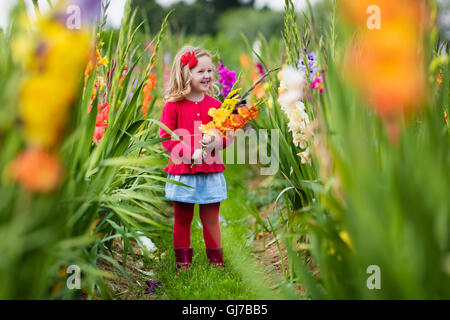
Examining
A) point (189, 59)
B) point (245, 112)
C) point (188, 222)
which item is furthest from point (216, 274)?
point (189, 59)

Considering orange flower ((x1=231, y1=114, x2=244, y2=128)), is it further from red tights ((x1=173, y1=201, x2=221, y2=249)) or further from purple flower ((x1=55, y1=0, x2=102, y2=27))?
purple flower ((x1=55, y1=0, x2=102, y2=27))

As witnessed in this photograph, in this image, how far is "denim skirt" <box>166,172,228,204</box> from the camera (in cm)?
248

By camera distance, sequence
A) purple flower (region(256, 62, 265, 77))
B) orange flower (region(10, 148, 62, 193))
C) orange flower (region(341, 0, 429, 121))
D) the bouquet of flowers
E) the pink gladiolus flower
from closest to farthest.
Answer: orange flower (region(341, 0, 429, 121))
orange flower (region(10, 148, 62, 193))
the pink gladiolus flower
the bouquet of flowers
purple flower (region(256, 62, 265, 77))

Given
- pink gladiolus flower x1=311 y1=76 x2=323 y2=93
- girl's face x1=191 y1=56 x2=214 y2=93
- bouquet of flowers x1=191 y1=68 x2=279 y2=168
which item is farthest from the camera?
girl's face x1=191 y1=56 x2=214 y2=93

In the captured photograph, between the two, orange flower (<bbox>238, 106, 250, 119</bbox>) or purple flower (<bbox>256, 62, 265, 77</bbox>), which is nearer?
orange flower (<bbox>238, 106, 250, 119</bbox>)

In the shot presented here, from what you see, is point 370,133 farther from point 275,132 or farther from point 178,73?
point 178,73

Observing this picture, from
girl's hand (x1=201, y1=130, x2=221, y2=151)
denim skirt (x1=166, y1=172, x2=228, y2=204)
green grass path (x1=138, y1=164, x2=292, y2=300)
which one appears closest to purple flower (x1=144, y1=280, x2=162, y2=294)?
green grass path (x1=138, y1=164, x2=292, y2=300)

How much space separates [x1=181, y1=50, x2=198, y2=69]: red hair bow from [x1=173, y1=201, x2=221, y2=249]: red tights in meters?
0.85

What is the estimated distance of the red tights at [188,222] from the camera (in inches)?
102

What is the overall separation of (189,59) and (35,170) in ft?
5.06

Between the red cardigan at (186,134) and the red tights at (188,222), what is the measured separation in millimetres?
242

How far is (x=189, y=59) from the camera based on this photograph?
2.55 meters
